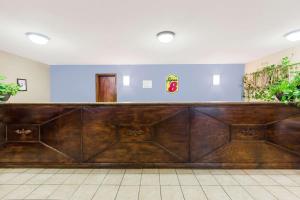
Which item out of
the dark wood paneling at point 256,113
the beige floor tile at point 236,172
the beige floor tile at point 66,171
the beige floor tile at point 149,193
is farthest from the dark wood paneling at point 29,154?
the dark wood paneling at point 256,113

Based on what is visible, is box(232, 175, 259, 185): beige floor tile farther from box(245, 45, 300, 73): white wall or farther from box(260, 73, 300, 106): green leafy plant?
box(245, 45, 300, 73): white wall

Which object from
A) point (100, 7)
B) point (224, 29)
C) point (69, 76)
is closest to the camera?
point (100, 7)

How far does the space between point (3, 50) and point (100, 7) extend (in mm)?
3736

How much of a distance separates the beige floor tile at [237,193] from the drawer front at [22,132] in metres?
2.48

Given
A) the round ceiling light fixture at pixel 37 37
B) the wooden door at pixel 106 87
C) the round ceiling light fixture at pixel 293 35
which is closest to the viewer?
the round ceiling light fixture at pixel 293 35

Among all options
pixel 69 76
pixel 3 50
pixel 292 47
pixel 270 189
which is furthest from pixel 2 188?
pixel 292 47

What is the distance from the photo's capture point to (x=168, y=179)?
2.01 metres

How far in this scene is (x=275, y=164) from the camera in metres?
2.20

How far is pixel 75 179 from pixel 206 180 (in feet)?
5.25

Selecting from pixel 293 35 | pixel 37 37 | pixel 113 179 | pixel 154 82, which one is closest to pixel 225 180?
pixel 113 179

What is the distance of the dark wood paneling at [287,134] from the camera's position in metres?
2.17

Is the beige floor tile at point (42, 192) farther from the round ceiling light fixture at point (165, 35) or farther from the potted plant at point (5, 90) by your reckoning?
the round ceiling light fixture at point (165, 35)

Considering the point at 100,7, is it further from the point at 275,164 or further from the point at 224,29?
the point at 275,164

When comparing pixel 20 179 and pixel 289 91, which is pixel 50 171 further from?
pixel 289 91
